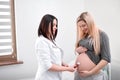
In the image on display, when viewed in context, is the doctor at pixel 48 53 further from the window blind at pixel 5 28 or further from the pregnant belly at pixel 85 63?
the window blind at pixel 5 28

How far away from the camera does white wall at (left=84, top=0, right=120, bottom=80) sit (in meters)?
2.59

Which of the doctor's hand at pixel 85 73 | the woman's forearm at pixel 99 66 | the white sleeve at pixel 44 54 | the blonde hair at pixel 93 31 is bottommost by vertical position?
the doctor's hand at pixel 85 73

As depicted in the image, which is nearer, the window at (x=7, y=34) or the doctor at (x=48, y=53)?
the doctor at (x=48, y=53)

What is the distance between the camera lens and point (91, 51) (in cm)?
174

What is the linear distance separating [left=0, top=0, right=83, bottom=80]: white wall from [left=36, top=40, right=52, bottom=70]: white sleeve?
4.13ft

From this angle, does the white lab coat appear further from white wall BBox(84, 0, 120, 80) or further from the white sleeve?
white wall BBox(84, 0, 120, 80)

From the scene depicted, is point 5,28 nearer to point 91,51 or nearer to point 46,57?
point 46,57

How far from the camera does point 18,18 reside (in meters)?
2.78

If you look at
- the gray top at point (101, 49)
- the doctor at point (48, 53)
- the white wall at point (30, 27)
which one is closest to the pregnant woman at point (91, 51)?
the gray top at point (101, 49)

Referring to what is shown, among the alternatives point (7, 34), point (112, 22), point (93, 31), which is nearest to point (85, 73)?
point (93, 31)

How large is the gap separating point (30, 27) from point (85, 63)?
53.2 inches

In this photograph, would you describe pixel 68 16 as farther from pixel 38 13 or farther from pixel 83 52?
pixel 83 52

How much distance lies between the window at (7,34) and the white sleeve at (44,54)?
1.22 m

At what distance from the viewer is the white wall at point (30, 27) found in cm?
279
